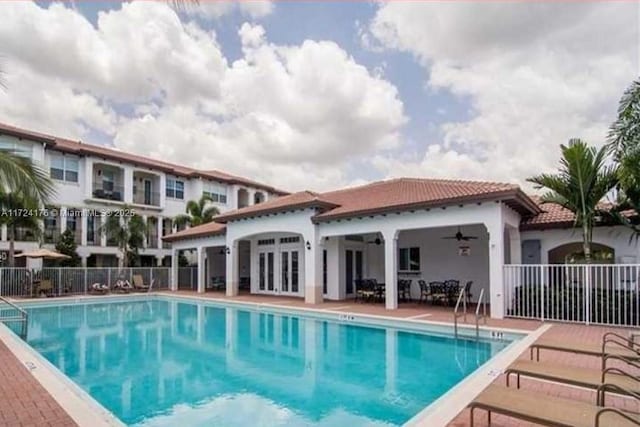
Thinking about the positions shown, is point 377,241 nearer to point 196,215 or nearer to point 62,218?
point 196,215

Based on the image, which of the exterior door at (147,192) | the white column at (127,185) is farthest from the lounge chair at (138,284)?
the exterior door at (147,192)

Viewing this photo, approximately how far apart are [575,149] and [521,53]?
3685 millimetres

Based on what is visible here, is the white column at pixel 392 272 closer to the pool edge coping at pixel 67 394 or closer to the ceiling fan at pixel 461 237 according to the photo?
the ceiling fan at pixel 461 237

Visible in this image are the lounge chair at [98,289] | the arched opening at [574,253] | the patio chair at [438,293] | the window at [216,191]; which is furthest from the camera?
the window at [216,191]

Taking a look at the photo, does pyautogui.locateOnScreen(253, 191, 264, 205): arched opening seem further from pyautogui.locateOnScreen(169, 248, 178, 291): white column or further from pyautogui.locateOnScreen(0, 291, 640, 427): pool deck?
pyautogui.locateOnScreen(0, 291, 640, 427): pool deck

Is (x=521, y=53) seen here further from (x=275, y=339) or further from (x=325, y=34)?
(x=275, y=339)

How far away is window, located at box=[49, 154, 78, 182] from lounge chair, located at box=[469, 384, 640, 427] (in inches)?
1371

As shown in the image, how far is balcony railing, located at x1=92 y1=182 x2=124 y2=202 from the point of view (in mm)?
35125

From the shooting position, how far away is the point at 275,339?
1334cm

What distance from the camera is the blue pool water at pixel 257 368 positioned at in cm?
718

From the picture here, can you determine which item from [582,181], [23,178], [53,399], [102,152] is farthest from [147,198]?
[53,399]

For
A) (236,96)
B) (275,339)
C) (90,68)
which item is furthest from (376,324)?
(236,96)

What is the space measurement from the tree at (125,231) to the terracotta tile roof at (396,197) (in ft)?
32.0

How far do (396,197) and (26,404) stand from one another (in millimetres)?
14360
